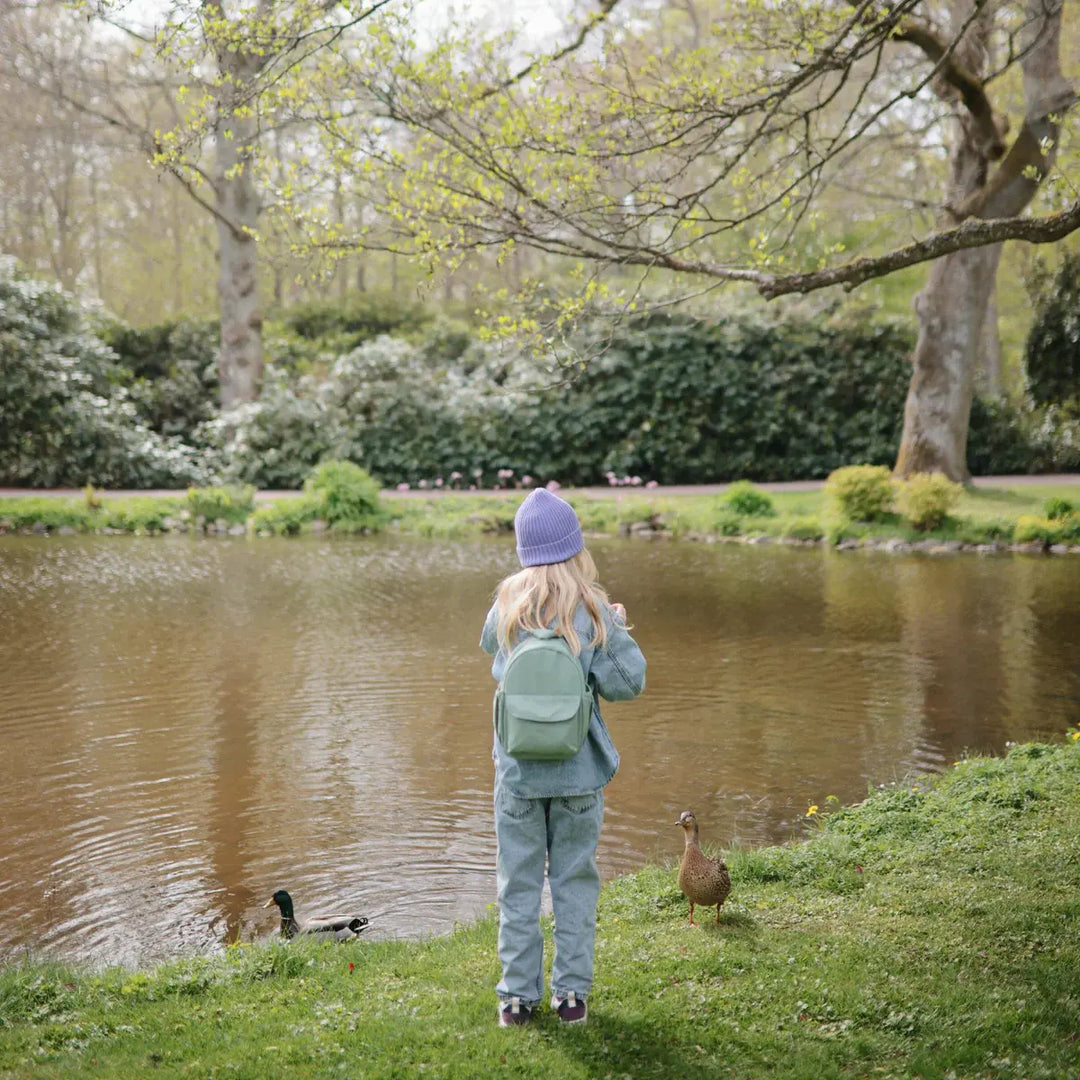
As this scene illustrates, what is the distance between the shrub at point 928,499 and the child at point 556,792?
13.2m

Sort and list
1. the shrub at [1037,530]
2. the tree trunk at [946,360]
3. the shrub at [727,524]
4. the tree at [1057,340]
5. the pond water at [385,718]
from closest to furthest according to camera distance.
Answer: the pond water at [385,718] → the shrub at [1037,530] → the shrub at [727,524] → the tree trunk at [946,360] → the tree at [1057,340]

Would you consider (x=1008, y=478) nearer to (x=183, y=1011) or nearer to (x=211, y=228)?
(x=183, y=1011)

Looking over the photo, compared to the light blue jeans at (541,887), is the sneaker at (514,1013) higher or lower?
lower

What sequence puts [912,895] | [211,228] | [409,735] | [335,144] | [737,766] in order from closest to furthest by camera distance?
1. [912,895]
2. [737,766]
3. [409,735]
4. [335,144]
5. [211,228]

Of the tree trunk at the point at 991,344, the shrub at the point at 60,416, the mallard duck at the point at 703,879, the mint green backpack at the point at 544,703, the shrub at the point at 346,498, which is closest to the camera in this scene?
the mint green backpack at the point at 544,703

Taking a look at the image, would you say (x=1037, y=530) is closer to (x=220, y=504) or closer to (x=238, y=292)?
(x=220, y=504)

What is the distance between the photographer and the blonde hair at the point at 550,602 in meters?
3.68

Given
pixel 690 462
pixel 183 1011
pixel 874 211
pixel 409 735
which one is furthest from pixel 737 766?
pixel 874 211

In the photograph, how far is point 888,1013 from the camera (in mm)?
3564

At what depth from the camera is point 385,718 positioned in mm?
8312

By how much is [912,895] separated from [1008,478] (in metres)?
17.4

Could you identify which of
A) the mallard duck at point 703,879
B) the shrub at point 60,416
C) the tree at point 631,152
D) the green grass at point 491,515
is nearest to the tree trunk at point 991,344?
the green grass at point 491,515

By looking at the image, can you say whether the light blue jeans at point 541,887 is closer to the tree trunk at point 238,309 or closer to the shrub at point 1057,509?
the shrub at point 1057,509

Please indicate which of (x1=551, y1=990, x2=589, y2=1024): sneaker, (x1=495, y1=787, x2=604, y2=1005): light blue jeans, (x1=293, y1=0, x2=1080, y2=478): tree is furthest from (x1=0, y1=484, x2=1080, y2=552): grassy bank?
(x1=551, y1=990, x2=589, y2=1024): sneaker
